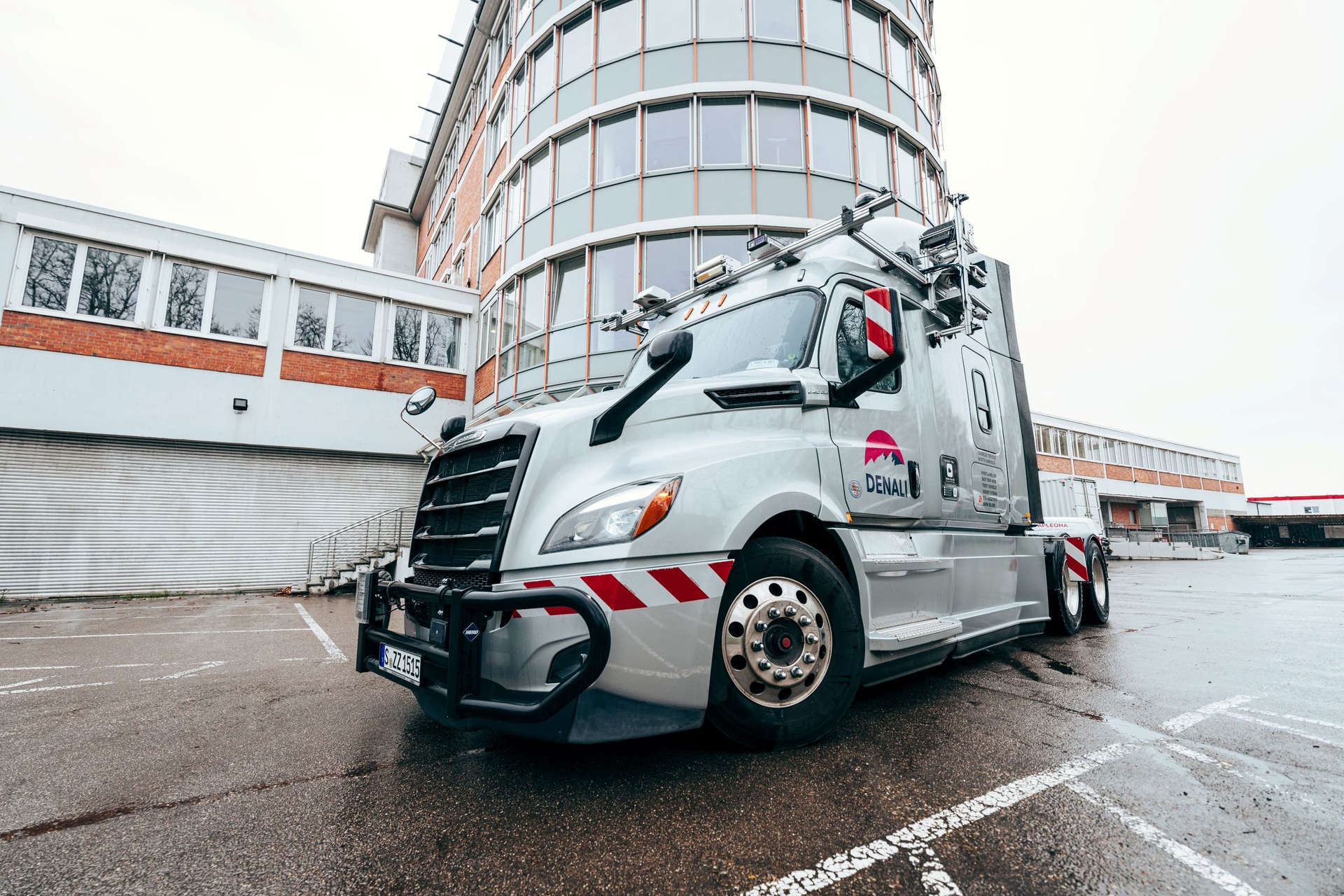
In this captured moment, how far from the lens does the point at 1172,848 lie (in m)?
2.04

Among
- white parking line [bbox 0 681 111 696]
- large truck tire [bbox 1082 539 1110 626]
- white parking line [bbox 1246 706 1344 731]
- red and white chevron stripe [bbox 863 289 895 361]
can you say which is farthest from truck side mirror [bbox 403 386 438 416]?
large truck tire [bbox 1082 539 1110 626]

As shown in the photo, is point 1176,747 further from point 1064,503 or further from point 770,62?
point 1064,503

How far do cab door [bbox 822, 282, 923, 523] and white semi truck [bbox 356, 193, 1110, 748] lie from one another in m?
0.02

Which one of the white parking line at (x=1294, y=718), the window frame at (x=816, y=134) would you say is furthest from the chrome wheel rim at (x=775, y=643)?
the window frame at (x=816, y=134)

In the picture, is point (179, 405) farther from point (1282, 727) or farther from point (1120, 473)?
point (1120, 473)

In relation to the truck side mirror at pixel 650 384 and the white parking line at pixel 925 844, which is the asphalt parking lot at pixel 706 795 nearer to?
the white parking line at pixel 925 844

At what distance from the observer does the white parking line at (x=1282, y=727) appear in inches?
121

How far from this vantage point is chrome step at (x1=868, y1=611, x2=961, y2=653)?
321 cm

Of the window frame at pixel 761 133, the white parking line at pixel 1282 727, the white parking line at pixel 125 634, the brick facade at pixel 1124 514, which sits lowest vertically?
the white parking line at pixel 125 634

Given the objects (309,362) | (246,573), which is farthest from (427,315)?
(246,573)

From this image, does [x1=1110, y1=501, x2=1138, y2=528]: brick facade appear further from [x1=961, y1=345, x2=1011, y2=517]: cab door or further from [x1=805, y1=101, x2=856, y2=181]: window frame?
A: [x1=961, y1=345, x2=1011, y2=517]: cab door

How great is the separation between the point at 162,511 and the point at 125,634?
20.0 ft

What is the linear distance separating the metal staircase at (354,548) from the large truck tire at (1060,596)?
12.1m

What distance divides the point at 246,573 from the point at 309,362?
15.8 feet
